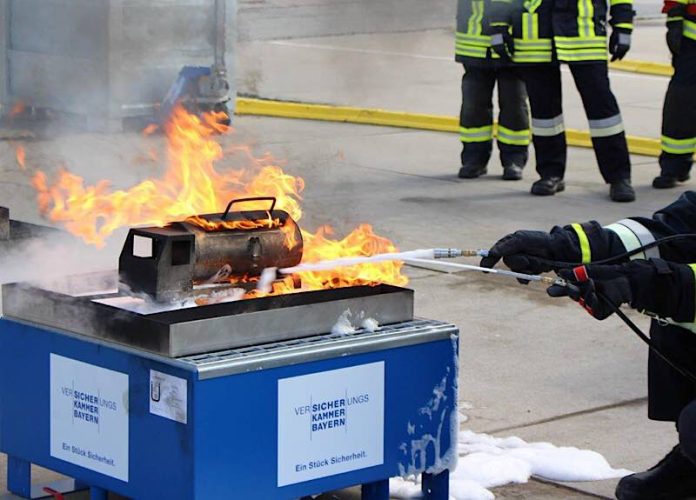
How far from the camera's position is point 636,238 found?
12.0 feet

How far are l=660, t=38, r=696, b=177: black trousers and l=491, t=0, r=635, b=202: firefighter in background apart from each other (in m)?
0.43

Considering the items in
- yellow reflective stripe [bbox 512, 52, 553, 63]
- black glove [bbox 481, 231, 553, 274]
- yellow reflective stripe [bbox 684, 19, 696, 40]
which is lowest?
black glove [bbox 481, 231, 553, 274]

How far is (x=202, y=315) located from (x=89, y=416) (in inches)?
14.1

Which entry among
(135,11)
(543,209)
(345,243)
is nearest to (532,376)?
(345,243)

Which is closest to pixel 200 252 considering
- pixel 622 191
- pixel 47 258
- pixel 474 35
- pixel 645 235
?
pixel 645 235

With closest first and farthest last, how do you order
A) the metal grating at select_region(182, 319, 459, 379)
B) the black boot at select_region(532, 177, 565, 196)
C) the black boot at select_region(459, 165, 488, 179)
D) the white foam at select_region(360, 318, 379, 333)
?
the metal grating at select_region(182, 319, 459, 379)
the white foam at select_region(360, 318, 379, 333)
the black boot at select_region(532, 177, 565, 196)
the black boot at select_region(459, 165, 488, 179)

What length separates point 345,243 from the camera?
13.0 feet

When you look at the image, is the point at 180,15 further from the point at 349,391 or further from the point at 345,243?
the point at 349,391

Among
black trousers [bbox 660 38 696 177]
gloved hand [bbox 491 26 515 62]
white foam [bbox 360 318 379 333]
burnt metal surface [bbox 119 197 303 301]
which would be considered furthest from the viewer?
black trousers [bbox 660 38 696 177]

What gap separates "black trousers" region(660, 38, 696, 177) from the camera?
27.0 ft

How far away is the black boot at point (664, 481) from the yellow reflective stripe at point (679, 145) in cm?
470

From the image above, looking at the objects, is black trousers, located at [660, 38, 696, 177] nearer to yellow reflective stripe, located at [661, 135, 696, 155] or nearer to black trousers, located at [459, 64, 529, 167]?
yellow reflective stripe, located at [661, 135, 696, 155]

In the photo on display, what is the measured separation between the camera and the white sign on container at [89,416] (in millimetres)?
3461

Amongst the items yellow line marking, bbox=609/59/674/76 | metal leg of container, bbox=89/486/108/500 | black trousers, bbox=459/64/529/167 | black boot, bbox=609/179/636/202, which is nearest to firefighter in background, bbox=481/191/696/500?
metal leg of container, bbox=89/486/108/500
